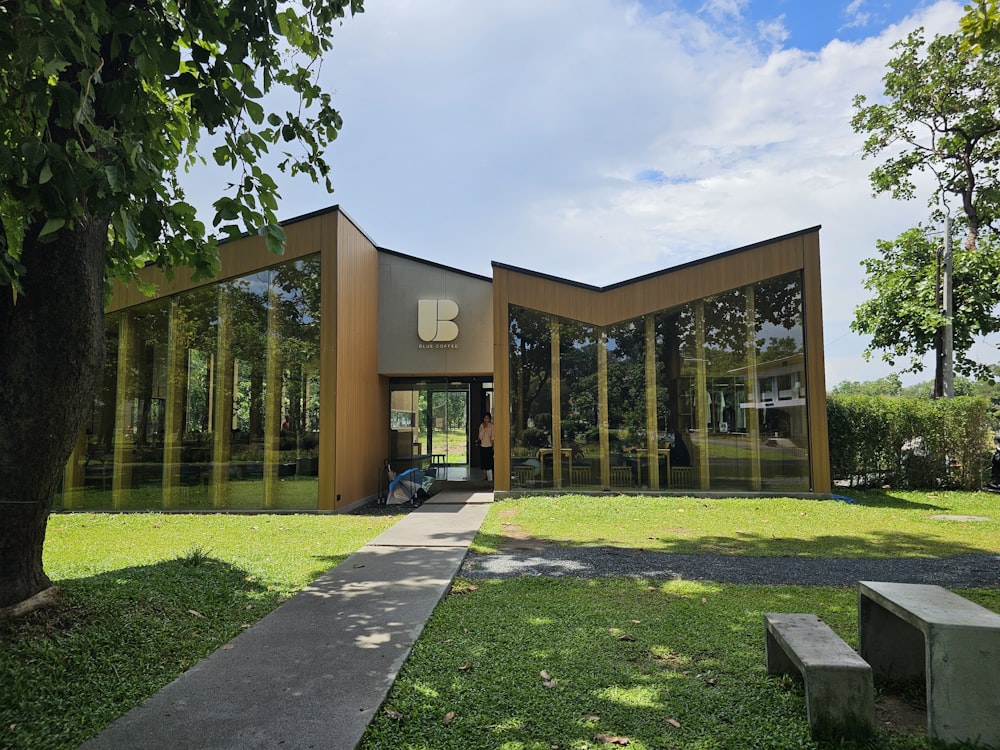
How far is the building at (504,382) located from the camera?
1173cm

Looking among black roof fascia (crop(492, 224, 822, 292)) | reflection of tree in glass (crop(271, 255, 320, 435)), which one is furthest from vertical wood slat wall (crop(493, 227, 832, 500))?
reflection of tree in glass (crop(271, 255, 320, 435))

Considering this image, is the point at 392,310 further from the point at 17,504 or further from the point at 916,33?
the point at 916,33

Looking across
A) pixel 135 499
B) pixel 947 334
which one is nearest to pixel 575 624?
pixel 135 499

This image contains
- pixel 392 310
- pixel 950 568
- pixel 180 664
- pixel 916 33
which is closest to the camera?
pixel 180 664

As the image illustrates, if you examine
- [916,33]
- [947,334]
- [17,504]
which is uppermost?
[916,33]

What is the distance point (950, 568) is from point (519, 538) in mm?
5225

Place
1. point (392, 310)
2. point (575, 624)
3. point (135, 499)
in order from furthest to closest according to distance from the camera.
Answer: point (392, 310), point (135, 499), point (575, 624)

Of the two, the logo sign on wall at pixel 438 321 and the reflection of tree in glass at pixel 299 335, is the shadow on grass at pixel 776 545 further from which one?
the logo sign on wall at pixel 438 321

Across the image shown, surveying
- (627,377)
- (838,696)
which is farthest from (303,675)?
(627,377)

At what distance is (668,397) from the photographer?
1248 centimetres

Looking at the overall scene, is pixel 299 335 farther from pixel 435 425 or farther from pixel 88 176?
Answer: pixel 88 176

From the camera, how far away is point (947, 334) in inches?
Result: 647

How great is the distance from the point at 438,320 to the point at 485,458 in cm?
426

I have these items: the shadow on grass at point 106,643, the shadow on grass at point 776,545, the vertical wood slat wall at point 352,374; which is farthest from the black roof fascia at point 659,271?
the shadow on grass at point 106,643
